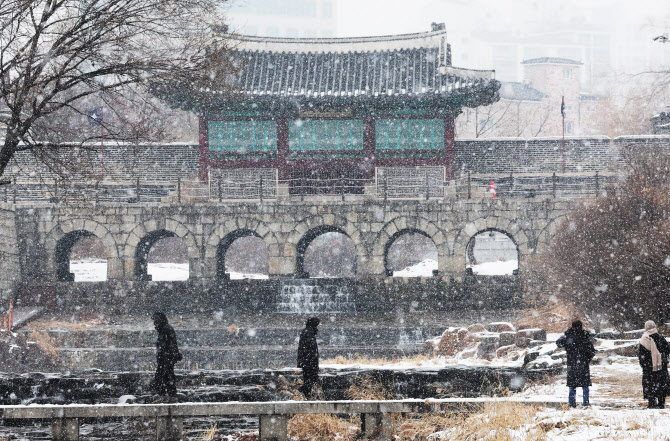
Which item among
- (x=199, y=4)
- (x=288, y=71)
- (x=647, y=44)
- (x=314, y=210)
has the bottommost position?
(x=314, y=210)

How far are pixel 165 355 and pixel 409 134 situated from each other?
69.0ft

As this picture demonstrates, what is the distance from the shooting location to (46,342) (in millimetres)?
22281

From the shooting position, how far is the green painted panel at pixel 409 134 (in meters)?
30.8

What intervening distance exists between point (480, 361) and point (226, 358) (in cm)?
777

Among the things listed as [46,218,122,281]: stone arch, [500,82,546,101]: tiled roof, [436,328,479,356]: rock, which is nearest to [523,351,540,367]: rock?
[436,328,479,356]: rock

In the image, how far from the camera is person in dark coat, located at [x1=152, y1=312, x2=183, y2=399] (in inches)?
440

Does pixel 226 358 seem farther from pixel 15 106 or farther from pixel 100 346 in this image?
pixel 15 106

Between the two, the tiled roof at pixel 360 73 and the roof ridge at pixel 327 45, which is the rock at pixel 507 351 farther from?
the roof ridge at pixel 327 45

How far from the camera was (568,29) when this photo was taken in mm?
108938

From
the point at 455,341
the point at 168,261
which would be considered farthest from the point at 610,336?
the point at 168,261

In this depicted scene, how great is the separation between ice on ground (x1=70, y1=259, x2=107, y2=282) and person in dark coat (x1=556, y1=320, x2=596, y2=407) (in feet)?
89.9

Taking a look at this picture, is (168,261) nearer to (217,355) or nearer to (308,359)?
(217,355)

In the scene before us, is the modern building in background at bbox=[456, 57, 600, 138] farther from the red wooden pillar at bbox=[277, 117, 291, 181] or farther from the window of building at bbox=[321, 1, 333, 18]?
the window of building at bbox=[321, 1, 333, 18]

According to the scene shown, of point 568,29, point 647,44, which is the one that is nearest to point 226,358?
point 568,29
